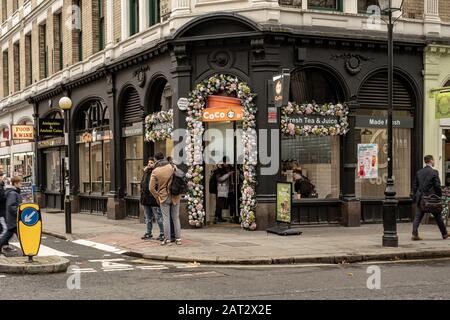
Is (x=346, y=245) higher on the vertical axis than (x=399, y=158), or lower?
lower

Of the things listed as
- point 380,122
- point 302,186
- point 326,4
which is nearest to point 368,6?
point 326,4

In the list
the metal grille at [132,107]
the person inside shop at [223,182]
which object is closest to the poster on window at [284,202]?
the person inside shop at [223,182]

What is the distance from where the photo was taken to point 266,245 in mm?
13109

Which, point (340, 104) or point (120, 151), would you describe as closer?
point (340, 104)

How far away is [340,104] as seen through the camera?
17.2 metres

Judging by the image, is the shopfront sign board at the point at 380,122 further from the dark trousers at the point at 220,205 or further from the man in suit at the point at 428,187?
the dark trousers at the point at 220,205

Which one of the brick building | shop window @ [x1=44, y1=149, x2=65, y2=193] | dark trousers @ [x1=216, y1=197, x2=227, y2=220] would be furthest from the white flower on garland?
shop window @ [x1=44, y1=149, x2=65, y2=193]

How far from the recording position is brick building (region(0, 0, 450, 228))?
16.2 meters

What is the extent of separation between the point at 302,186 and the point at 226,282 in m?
8.12

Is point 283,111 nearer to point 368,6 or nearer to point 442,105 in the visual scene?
point 368,6

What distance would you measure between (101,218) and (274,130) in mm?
8397

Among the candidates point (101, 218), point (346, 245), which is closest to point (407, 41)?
point (346, 245)
